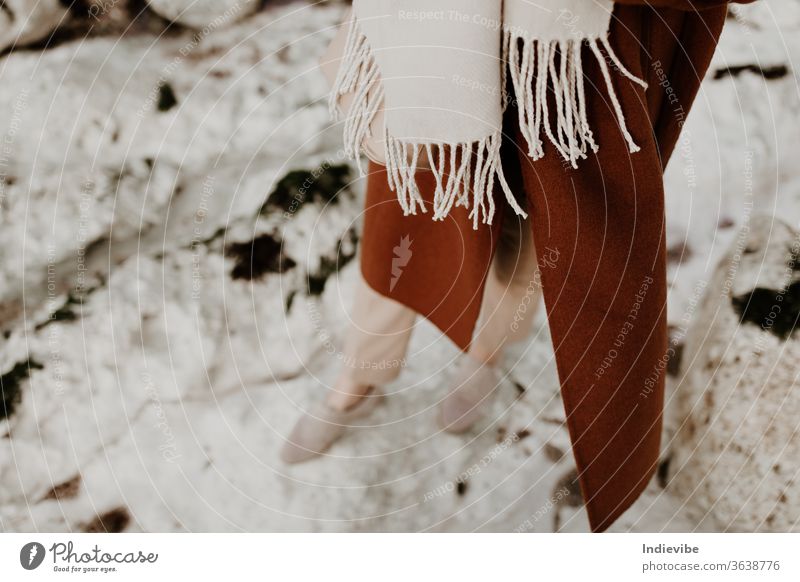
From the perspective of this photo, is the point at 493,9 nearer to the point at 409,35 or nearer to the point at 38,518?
the point at 409,35

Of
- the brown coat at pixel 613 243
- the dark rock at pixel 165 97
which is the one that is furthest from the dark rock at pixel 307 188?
the brown coat at pixel 613 243

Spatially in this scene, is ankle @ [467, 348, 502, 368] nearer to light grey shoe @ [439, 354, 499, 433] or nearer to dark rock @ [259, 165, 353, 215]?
light grey shoe @ [439, 354, 499, 433]

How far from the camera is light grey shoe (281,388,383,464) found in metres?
0.75

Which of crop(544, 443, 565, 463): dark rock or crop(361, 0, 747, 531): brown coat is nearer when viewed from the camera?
crop(361, 0, 747, 531): brown coat

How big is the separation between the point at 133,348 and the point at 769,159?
961 millimetres

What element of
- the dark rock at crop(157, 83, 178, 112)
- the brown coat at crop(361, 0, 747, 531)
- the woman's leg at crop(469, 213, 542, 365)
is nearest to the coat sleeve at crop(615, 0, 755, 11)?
the brown coat at crop(361, 0, 747, 531)

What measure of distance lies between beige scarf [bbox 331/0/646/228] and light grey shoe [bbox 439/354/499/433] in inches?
15.7

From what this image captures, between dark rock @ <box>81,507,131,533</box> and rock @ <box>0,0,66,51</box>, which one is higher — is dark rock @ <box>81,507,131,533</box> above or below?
below

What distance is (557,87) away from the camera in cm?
42

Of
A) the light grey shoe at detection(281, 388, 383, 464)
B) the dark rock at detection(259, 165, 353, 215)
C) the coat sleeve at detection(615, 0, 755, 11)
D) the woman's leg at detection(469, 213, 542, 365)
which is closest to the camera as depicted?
the coat sleeve at detection(615, 0, 755, 11)

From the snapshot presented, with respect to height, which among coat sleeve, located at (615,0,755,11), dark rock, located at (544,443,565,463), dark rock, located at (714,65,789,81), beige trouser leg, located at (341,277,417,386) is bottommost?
dark rock, located at (544,443,565,463)
